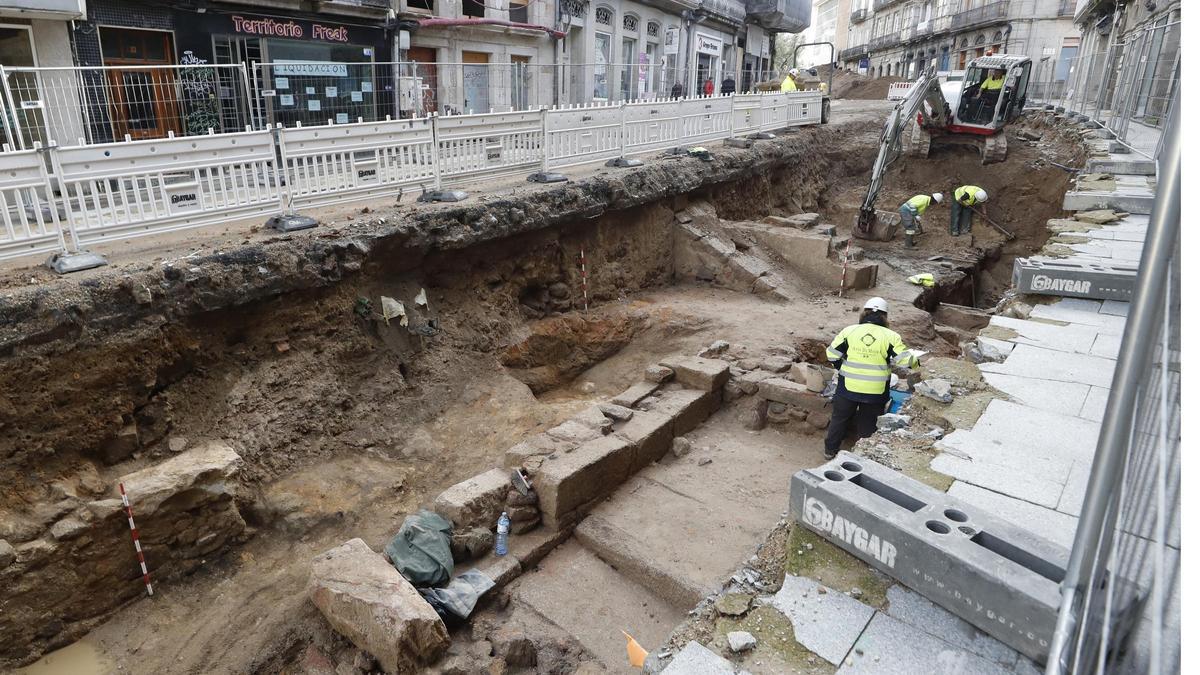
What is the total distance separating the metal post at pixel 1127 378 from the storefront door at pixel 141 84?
Result: 896cm

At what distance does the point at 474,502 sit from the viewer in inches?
218

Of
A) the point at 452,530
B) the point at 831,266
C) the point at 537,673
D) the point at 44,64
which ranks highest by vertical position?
the point at 44,64

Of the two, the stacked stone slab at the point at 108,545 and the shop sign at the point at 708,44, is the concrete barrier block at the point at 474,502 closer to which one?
the stacked stone slab at the point at 108,545

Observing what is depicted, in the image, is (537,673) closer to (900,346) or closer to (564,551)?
(564,551)

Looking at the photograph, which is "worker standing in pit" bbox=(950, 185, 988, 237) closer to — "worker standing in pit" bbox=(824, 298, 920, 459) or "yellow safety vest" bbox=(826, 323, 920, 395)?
"worker standing in pit" bbox=(824, 298, 920, 459)

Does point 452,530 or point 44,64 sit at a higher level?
point 44,64

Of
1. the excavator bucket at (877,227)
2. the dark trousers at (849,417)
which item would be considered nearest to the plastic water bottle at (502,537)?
the dark trousers at (849,417)

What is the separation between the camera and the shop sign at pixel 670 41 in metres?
26.0

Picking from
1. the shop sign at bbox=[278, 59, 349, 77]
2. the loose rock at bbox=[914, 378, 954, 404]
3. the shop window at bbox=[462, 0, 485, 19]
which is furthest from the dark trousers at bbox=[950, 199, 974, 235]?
the shop sign at bbox=[278, 59, 349, 77]

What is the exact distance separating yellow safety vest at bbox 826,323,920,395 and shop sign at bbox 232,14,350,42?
11.9m

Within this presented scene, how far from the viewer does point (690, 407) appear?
7.17 m
